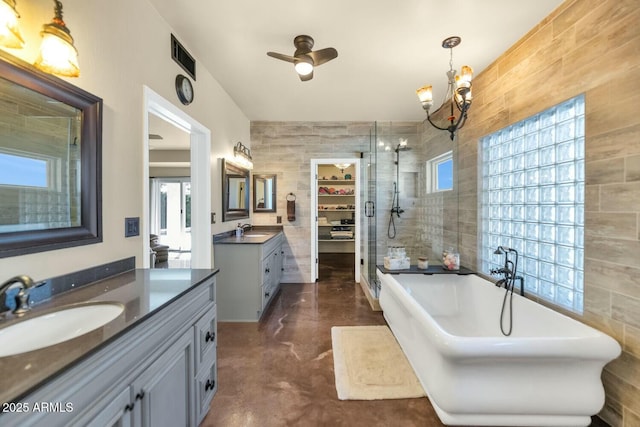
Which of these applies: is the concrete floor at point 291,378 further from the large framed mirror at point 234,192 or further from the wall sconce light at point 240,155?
the wall sconce light at point 240,155

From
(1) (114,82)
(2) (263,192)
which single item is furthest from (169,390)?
(2) (263,192)

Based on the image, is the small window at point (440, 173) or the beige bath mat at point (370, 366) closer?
the beige bath mat at point (370, 366)

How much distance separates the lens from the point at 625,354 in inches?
56.9

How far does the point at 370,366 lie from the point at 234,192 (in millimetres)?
2638

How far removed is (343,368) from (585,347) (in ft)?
4.96

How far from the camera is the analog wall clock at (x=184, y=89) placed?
2.18 metres

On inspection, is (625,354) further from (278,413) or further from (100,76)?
(100,76)

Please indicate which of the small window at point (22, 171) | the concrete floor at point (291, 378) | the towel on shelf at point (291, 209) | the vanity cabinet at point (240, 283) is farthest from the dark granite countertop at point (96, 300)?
the towel on shelf at point (291, 209)

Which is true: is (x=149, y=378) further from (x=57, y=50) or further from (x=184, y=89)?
(x=184, y=89)

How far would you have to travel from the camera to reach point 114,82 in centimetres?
153

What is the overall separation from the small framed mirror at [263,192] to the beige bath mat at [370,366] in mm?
2332

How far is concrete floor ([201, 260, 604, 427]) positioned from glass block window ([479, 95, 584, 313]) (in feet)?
3.02

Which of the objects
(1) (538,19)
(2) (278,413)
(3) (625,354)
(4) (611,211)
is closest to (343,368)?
(2) (278,413)

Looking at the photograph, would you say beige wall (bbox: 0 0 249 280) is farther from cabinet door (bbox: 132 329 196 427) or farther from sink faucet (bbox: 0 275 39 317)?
cabinet door (bbox: 132 329 196 427)
